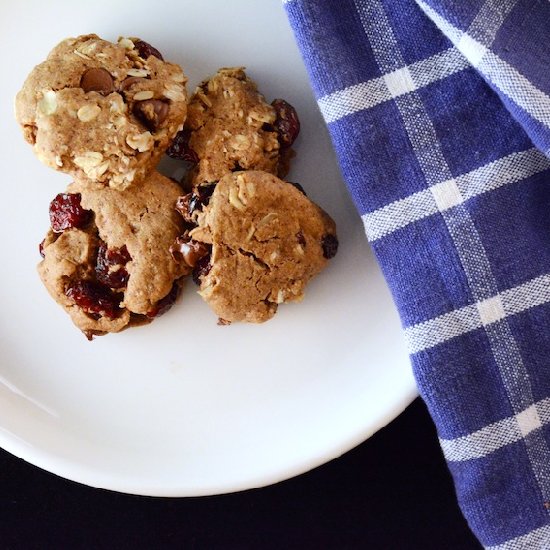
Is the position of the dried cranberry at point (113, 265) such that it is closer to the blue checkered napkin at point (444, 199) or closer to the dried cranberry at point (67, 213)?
the dried cranberry at point (67, 213)

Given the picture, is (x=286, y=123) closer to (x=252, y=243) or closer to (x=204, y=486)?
(x=252, y=243)

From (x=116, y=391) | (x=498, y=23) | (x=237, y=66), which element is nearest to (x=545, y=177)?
(x=498, y=23)

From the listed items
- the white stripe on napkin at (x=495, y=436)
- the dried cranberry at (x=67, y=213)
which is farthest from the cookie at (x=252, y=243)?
the white stripe on napkin at (x=495, y=436)

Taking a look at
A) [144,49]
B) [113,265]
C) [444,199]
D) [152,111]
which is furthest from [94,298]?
[444,199]

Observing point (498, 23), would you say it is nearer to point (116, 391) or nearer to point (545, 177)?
point (545, 177)

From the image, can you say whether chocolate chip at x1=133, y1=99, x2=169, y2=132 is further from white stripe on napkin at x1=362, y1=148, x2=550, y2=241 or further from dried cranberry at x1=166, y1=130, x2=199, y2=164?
white stripe on napkin at x1=362, y1=148, x2=550, y2=241

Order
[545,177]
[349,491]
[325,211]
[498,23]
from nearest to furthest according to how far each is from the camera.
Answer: [498,23] < [545,177] < [325,211] < [349,491]
